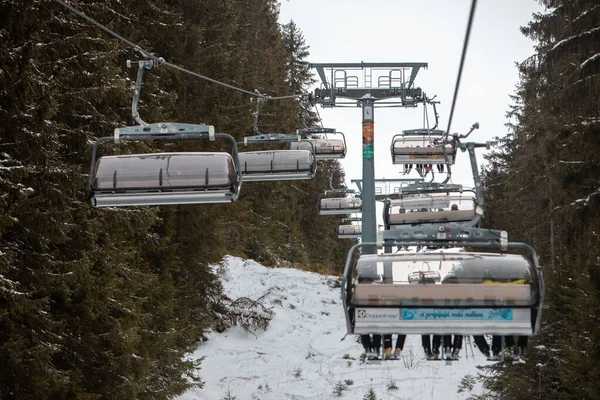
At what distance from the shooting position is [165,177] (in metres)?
9.30

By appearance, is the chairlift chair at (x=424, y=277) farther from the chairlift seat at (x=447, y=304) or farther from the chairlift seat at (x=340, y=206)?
the chairlift seat at (x=340, y=206)

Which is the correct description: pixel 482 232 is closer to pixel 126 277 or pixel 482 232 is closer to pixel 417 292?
pixel 417 292

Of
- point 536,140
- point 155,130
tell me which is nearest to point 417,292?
point 155,130

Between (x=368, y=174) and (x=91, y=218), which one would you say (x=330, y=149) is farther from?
(x=91, y=218)

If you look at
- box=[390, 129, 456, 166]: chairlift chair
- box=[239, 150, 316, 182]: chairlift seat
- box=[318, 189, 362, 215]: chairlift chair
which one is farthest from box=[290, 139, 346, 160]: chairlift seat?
box=[318, 189, 362, 215]: chairlift chair

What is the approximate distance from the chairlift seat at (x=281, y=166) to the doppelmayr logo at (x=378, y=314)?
5.16m

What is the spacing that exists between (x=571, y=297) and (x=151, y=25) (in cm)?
1080

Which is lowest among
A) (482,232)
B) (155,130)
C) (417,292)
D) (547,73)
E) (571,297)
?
(571,297)

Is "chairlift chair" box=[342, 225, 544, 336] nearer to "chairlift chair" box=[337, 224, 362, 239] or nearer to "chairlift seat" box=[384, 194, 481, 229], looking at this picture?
"chairlift seat" box=[384, 194, 481, 229]

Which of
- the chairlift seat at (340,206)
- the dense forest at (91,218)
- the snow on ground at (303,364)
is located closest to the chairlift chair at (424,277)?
the dense forest at (91,218)

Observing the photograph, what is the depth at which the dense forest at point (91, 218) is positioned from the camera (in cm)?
1005

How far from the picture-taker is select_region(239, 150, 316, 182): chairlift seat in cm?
1392

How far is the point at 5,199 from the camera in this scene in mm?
9734

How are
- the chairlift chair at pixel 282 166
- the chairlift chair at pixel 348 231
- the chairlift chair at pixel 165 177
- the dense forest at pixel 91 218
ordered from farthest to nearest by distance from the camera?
the chairlift chair at pixel 348 231 → the chairlift chair at pixel 282 166 → the dense forest at pixel 91 218 → the chairlift chair at pixel 165 177
